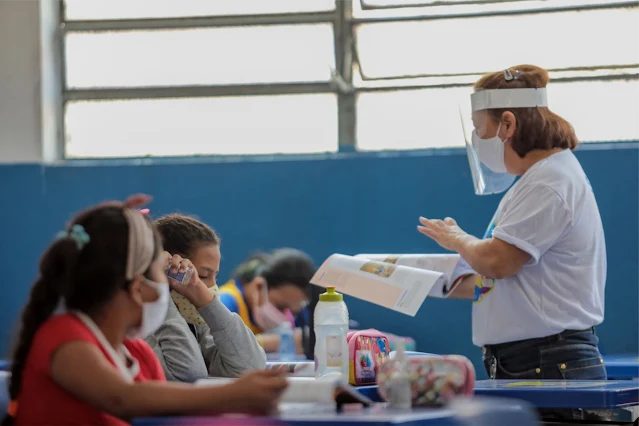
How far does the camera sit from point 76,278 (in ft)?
5.13

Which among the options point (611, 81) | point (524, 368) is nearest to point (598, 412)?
point (524, 368)

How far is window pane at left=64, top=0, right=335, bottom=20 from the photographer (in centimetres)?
521

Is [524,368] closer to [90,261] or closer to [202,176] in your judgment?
[90,261]

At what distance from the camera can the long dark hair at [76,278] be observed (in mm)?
1556

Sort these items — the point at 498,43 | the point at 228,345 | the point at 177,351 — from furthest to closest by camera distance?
the point at 498,43 < the point at 228,345 < the point at 177,351

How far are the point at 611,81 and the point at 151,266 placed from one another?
3.73 metres

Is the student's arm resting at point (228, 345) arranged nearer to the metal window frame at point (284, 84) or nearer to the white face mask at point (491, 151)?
the white face mask at point (491, 151)

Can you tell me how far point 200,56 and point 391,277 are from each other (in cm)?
302

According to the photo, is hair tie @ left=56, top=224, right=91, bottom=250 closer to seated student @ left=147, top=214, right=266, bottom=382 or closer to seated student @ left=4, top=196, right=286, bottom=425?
seated student @ left=4, top=196, right=286, bottom=425

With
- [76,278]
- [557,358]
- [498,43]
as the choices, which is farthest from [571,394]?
[498,43]

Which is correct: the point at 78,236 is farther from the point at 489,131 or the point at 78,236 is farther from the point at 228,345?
the point at 489,131

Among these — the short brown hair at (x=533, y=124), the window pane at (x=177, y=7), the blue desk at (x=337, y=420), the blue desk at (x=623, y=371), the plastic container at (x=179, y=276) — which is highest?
the window pane at (x=177, y=7)

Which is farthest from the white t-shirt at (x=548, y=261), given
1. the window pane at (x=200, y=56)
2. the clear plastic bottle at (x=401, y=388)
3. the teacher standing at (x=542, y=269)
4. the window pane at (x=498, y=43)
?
the window pane at (x=200, y=56)

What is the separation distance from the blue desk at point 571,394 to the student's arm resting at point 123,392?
751 mm
